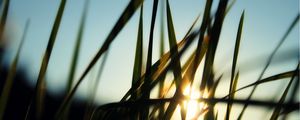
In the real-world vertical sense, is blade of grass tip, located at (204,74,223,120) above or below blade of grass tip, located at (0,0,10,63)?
below

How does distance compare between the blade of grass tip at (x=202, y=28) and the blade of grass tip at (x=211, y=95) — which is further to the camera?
the blade of grass tip at (x=211, y=95)

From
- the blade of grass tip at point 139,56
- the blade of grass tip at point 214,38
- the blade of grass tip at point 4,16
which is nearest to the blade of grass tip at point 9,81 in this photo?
the blade of grass tip at point 4,16

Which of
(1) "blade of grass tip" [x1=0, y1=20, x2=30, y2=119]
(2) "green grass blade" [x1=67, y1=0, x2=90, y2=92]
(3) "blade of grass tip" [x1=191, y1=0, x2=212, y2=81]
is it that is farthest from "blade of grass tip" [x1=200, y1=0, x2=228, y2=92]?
(1) "blade of grass tip" [x1=0, y1=20, x2=30, y2=119]

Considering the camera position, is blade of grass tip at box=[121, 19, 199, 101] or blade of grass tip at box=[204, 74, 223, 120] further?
blade of grass tip at box=[204, 74, 223, 120]

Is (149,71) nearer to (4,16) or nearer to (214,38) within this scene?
(214,38)

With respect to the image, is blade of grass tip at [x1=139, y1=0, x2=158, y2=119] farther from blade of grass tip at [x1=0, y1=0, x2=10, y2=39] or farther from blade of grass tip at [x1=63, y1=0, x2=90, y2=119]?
blade of grass tip at [x1=0, y1=0, x2=10, y2=39]

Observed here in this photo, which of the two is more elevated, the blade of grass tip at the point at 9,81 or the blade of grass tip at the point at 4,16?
the blade of grass tip at the point at 4,16

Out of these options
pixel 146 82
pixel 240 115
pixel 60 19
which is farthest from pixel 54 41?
pixel 240 115

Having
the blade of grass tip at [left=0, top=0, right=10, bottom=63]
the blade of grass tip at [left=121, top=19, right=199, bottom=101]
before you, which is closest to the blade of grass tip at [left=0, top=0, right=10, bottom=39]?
the blade of grass tip at [left=0, top=0, right=10, bottom=63]

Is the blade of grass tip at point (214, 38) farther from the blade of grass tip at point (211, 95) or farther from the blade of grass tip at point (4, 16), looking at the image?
the blade of grass tip at point (4, 16)

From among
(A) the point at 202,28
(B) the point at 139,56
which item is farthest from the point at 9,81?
(A) the point at 202,28

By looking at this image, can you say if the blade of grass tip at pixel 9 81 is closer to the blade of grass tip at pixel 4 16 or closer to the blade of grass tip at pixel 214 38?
the blade of grass tip at pixel 4 16

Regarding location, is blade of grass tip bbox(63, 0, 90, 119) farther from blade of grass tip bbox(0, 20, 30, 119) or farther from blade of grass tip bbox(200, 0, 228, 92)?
blade of grass tip bbox(200, 0, 228, 92)
